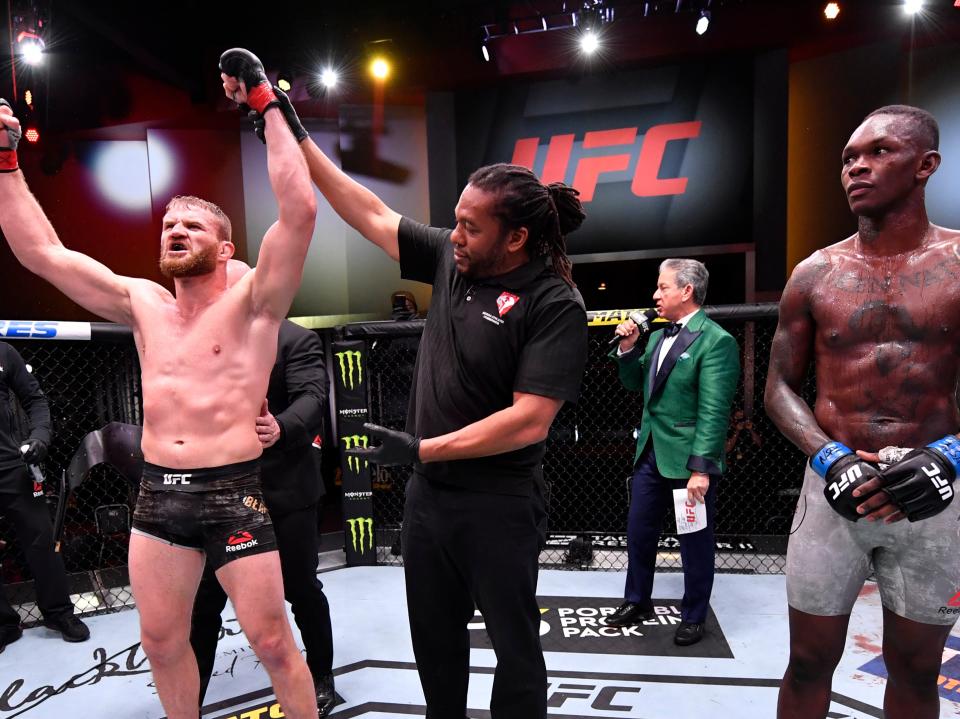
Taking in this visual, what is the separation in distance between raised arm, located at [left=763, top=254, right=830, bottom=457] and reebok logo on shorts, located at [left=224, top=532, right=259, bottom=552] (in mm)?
1572

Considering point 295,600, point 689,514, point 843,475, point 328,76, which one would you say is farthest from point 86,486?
point 328,76

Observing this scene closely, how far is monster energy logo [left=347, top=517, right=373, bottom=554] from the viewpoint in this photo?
4250mm

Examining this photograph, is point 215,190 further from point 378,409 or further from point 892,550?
point 892,550

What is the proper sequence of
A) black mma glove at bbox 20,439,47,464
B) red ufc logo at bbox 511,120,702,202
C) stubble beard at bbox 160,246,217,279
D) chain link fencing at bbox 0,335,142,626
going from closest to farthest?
stubble beard at bbox 160,246,217,279 → black mma glove at bbox 20,439,47,464 → chain link fencing at bbox 0,335,142,626 → red ufc logo at bbox 511,120,702,202

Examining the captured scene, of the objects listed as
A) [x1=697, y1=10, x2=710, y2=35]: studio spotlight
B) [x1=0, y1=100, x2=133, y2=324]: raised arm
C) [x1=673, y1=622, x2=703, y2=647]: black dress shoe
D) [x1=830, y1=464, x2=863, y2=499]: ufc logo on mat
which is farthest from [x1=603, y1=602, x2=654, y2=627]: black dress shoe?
[x1=697, y1=10, x2=710, y2=35]: studio spotlight

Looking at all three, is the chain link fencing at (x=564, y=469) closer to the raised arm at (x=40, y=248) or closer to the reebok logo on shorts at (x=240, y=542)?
the raised arm at (x=40, y=248)

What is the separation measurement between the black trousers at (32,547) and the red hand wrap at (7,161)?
1962 mm

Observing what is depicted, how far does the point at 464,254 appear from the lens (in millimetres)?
1752

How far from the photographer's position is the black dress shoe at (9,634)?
322 cm

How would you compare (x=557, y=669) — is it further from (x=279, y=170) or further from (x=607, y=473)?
(x=279, y=170)

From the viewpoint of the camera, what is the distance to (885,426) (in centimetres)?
173

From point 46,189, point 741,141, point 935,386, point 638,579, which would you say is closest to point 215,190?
point 46,189

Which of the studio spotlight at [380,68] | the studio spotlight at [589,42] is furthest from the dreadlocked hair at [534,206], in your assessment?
the studio spotlight at [380,68]

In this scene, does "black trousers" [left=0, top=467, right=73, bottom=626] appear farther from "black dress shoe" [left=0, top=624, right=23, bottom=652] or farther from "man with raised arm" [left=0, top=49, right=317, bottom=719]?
"man with raised arm" [left=0, top=49, right=317, bottom=719]
